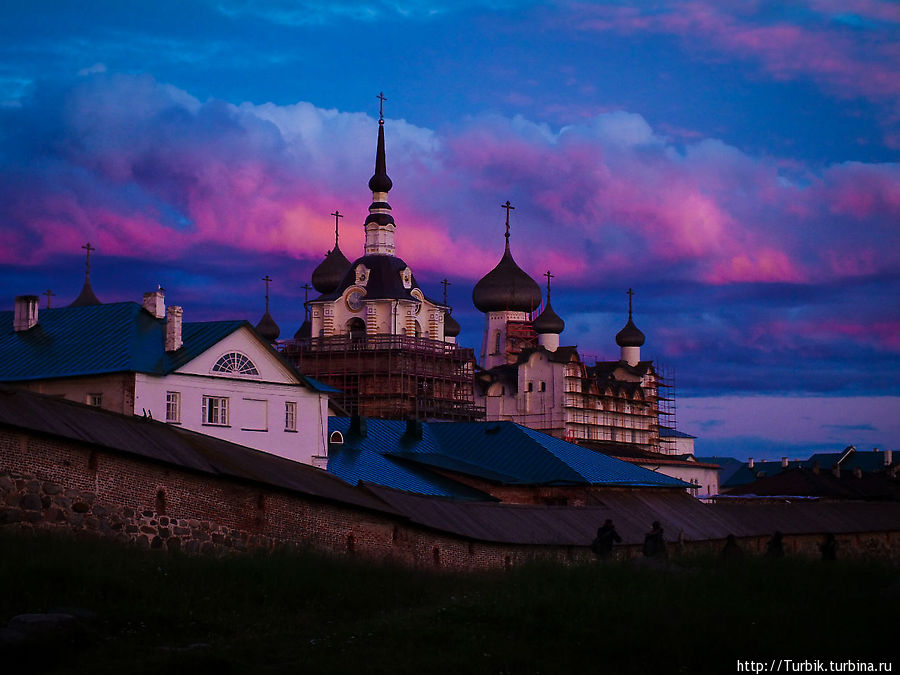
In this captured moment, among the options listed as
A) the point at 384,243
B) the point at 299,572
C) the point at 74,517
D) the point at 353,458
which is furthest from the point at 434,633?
the point at 384,243

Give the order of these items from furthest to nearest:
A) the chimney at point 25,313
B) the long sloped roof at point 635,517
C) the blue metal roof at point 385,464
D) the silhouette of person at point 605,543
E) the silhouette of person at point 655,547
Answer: the blue metal roof at point 385,464 → the chimney at point 25,313 → the long sloped roof at point 635,517 → the silhouette of person at point 605,543 → the silhouette of person at point 655,547

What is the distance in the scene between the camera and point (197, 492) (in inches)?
942

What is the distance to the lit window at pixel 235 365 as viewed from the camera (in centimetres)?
3644

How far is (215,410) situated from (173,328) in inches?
99.6

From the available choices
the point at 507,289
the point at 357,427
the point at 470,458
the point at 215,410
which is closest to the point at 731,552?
the point at 215,410

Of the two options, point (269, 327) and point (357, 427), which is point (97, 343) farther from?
point (269, 327)

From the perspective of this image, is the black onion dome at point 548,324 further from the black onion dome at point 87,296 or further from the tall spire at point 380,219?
the black onion dome at point 87,296

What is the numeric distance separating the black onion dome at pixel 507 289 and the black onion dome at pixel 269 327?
16.4 meters

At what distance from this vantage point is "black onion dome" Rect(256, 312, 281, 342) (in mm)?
87875

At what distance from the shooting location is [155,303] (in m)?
37.1

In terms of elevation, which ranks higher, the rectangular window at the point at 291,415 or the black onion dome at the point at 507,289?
the black onion dome at the point at 507,289

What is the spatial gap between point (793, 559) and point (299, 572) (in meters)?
11.2

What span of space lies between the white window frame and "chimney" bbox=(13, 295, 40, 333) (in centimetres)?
585

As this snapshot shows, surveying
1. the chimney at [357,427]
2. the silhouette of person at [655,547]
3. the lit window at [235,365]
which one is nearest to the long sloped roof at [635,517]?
the silhouette of person at [655,547]
